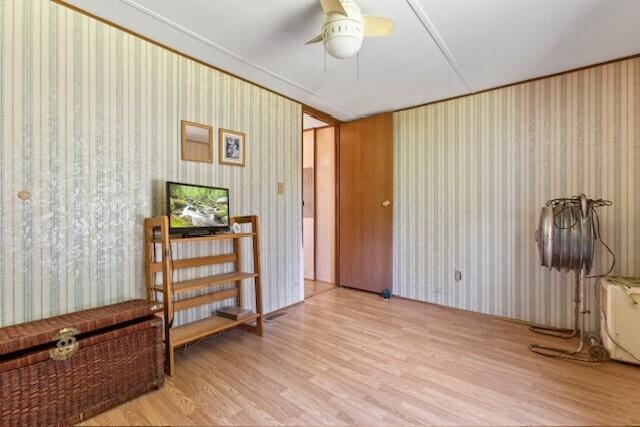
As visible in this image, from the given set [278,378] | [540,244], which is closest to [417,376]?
[278,378]

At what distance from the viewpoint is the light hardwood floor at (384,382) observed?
64.5 inches

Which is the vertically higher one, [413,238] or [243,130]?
[243,130]

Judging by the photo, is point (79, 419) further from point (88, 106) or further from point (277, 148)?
point (277, 148)

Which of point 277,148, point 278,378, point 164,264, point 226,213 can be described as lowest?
point 278,378

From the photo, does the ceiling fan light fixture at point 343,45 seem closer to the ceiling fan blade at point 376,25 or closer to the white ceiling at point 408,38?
the ceiling fan blade at point 376,25

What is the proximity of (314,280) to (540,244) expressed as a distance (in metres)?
3.05

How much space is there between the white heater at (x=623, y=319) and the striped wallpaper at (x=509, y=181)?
17.9 inches

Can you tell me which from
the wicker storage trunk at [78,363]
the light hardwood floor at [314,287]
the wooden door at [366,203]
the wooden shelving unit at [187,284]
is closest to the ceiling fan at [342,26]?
the wooden shelving unit at [187,284]

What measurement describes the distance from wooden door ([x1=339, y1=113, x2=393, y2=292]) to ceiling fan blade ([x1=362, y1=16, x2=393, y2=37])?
6.84 ft

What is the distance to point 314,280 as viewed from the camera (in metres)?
4.69

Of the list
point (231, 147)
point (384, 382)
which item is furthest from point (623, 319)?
A: point (231, 147)

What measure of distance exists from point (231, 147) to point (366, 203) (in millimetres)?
1993

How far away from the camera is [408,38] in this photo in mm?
2182

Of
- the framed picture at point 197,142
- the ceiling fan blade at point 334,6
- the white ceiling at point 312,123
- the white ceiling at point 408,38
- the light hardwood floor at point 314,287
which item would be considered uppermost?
the white ceiling at point 312,123
